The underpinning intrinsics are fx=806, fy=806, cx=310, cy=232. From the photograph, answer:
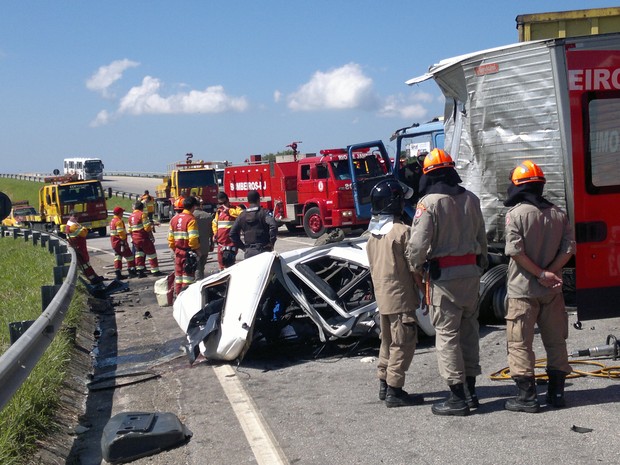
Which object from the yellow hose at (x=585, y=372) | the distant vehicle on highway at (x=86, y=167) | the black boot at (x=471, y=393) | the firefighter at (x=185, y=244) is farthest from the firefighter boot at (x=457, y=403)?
the distant vehicle on highway at (x=86, y=167)

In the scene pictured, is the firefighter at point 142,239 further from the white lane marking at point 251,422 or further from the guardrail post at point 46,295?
the white lane marking at point 251,422

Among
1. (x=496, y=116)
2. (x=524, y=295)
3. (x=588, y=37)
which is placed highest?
(x=588, y=37)

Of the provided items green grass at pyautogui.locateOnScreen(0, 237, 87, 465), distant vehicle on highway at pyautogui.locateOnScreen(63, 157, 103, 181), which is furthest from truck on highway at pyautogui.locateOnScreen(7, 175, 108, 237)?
distant vehicle on highway at pyautogui.locateOnScreen(63, 157, 103, 181)

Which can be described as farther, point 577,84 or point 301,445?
point 577,84

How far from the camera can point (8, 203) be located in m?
5.60

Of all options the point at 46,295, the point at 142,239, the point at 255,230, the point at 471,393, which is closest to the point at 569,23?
the point at 255,230

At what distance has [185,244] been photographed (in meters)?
12.1

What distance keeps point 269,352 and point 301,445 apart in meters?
3.18

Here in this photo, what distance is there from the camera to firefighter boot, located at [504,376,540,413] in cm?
572

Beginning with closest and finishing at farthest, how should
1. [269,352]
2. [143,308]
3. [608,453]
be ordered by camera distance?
1. [608,453]
2. [269,352]
3. [143,308]

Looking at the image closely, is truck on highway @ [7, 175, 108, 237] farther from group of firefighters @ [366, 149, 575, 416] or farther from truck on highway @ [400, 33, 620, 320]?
group of firefighters @ [366, 149, 575, 416]

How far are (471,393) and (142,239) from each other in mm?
11865

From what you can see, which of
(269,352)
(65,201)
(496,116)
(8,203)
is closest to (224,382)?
(269,352)

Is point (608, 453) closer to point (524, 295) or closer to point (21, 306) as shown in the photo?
point (524, 295)
